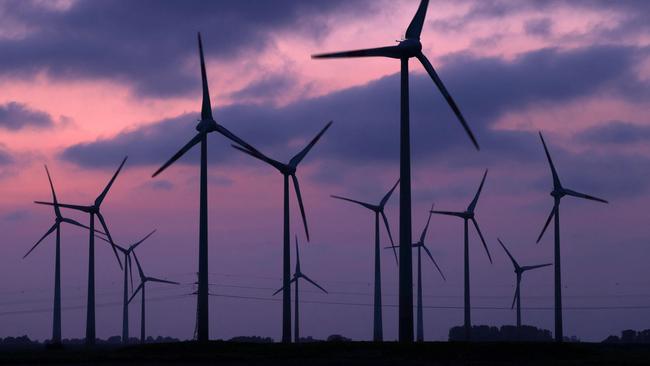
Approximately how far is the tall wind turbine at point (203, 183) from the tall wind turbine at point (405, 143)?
1759 centimetres

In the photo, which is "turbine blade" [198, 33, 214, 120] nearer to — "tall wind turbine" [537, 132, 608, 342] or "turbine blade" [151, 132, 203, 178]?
"turbine blade" [151, 132, 203, 178]

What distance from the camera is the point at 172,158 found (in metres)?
95.2

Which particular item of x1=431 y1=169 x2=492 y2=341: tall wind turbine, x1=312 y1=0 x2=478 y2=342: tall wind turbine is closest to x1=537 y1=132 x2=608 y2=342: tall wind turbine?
x1=431 y1=169 x2=492 y2=341: tall wind turbine

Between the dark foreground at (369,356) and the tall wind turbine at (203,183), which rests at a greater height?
the tall wind turbine at (203,183)

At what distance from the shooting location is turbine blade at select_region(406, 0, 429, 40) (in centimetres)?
8438

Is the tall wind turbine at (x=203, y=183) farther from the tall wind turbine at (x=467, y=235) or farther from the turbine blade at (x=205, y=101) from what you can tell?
the tall wind turbine at (x=467, y=235)

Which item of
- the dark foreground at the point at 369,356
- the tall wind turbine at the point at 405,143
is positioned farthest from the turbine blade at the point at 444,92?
the dark foreground at the point at 369,356

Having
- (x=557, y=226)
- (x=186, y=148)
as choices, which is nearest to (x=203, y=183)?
(x=186, y=148)

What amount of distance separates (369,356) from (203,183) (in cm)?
2606

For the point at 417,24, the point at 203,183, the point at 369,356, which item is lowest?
the point at 369,356

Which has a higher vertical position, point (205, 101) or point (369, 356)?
point (205, 101)

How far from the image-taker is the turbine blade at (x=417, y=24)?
84.4 metres

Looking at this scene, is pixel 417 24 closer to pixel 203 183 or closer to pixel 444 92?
pixel 444 92

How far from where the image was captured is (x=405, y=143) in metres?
76.7
